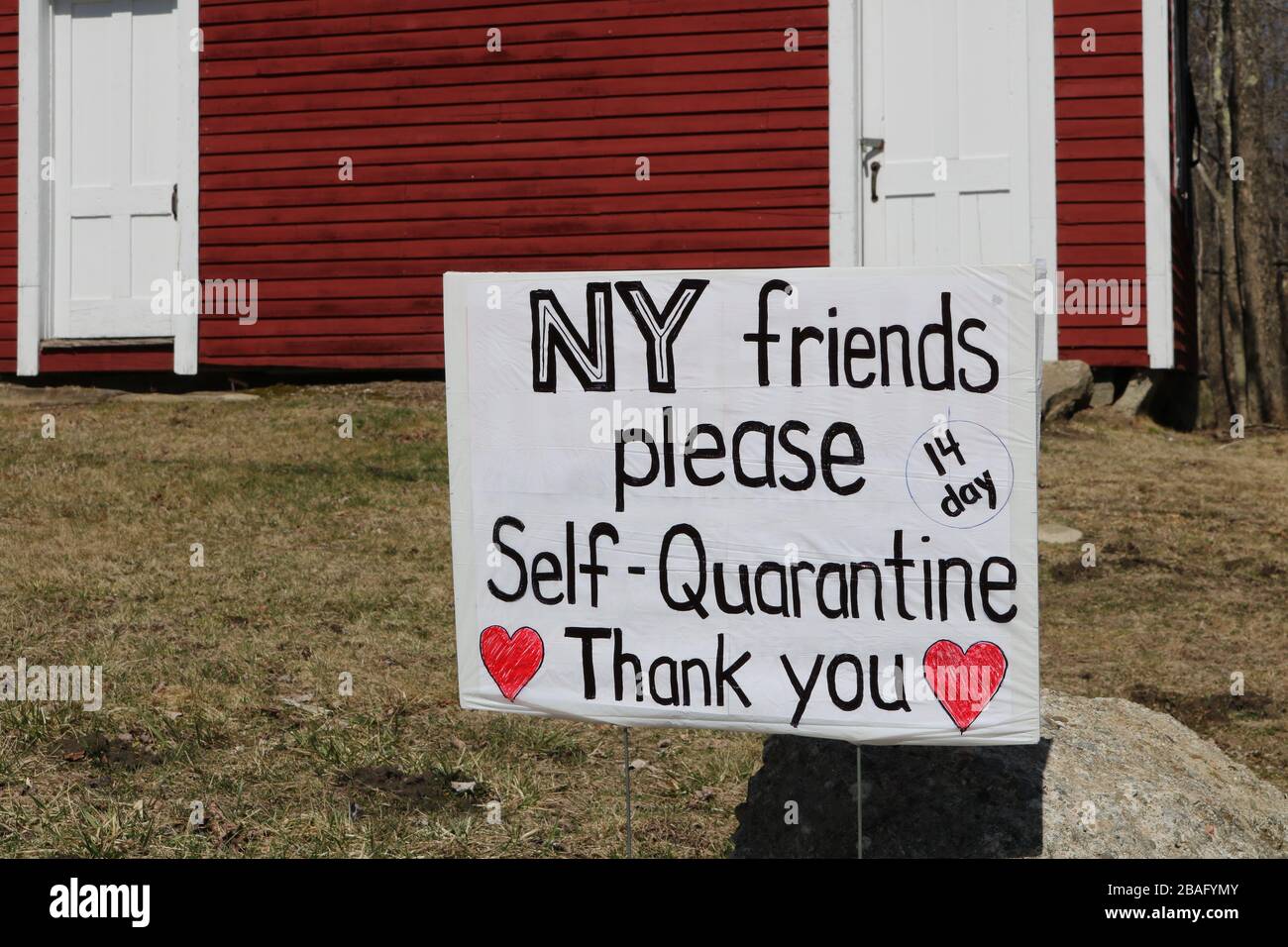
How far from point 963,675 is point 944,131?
27.5 feet

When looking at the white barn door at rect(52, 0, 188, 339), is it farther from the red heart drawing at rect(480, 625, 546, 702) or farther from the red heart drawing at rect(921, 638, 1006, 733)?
the red heart drawing at rect(921, 638, 1006, 733)

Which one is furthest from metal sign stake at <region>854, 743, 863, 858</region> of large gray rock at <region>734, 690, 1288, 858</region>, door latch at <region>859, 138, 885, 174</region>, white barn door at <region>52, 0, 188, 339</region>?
white barn door at <region>52, 0, 188, 339</region>

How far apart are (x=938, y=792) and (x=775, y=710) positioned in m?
0.79

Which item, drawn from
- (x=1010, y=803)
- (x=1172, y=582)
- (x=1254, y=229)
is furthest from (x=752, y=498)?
(x=1254, y=229)

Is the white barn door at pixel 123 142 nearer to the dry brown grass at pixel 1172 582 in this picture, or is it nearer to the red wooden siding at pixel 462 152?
the red wooden siding at pixel 462 152

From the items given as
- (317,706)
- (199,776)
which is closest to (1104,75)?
(317,706)

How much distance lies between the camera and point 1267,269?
14172 mm

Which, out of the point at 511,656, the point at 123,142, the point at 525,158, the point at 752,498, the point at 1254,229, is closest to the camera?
the point at 752,498

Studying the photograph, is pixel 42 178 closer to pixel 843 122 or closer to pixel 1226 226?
pixel 843 122

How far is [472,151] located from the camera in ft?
37.0

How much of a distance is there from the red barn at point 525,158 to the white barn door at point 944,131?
0.06 ft

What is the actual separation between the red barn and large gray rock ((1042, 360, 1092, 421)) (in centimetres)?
21

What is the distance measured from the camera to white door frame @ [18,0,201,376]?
11.6m

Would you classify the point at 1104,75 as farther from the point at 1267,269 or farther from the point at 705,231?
the point at 1267,269
